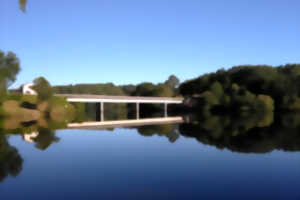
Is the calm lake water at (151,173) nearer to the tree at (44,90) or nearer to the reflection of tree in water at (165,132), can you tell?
the reflection of tree in water at (165,132)

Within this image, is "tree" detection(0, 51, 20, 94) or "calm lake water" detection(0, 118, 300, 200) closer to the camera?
"calm lake water" detection(0, 118, 300, 200)

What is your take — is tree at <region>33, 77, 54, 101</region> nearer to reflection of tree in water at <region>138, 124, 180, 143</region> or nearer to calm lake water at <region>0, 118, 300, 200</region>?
reflection of tree in water at <region>138, 124, 180, 143</region>

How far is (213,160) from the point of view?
10.7m

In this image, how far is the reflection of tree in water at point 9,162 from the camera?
888cm

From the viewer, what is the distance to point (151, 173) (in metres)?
8.84

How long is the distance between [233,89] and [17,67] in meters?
46.6

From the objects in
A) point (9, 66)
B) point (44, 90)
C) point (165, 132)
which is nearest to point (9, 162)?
point (165, 132)

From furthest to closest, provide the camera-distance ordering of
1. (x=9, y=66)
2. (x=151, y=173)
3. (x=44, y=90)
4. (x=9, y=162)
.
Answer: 1. (x=9, y=66)
2. (x=44, y=90)
3. (x=9, y=162)
4. (x=151, y=173)

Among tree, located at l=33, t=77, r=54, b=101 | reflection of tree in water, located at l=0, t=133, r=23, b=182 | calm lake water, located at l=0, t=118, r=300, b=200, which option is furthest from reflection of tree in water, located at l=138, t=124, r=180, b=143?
tree, located at l=33, t=77, r=54, b=101

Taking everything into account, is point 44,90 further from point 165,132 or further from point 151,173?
point 151,173

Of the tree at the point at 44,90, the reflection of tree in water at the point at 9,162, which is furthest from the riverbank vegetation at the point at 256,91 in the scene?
the reflection of tree in water at the point at 9,162

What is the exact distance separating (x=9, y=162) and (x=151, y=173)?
209 inches

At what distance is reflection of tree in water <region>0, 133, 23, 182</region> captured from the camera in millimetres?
8875

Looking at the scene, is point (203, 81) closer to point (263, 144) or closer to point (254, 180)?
point (263, 144)
